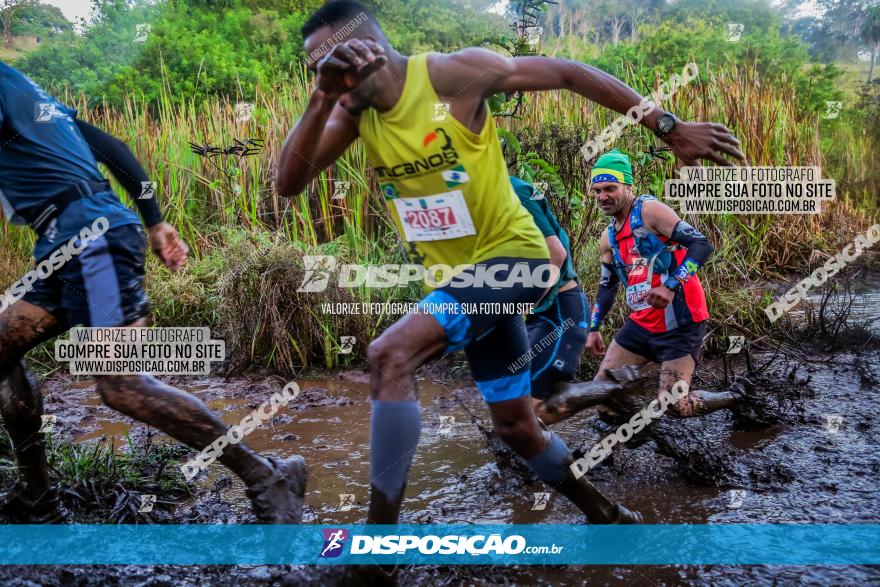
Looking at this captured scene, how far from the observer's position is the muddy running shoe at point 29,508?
10.1 feet

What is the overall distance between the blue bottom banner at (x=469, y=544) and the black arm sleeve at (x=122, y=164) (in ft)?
4.77

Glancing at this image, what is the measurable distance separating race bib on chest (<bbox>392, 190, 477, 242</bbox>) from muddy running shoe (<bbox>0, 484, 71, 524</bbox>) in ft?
6.94

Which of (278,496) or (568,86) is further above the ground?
(568,86)

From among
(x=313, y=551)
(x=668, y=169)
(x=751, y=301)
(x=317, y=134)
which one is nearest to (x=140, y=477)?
(x=313, y=551)

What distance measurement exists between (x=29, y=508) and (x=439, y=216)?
231cm

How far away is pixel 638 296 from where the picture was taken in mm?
4266

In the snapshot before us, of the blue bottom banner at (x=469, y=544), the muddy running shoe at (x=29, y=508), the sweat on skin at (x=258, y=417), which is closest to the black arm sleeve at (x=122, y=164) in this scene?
the sweat on skin at (x=258, y=417)

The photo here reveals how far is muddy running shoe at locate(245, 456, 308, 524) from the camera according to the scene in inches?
106

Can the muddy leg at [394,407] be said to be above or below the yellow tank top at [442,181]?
below

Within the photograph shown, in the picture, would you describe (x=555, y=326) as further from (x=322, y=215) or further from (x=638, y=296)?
(x=322, y=215)

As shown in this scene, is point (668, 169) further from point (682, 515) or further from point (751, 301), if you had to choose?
point (682, 515)

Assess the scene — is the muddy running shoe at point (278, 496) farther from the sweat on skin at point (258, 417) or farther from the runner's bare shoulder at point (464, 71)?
the runner's bare shoulder at point (464, 71)

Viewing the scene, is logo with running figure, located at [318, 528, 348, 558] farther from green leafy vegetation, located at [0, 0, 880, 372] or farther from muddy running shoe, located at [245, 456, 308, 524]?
green leafy vegetation, located at [0, 0, 880, 372]

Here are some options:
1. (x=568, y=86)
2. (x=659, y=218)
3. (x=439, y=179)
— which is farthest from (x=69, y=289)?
(x=659, y=218)
